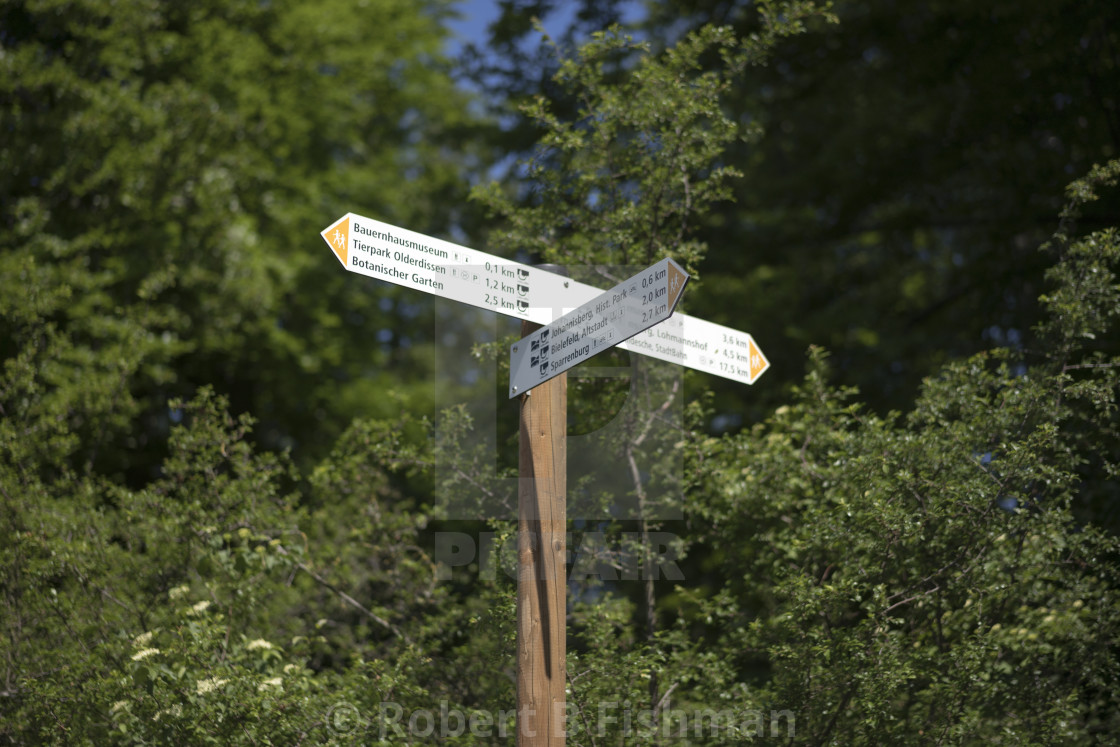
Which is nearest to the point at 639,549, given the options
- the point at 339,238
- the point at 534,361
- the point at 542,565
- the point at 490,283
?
the point at 542,565

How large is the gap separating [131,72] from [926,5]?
922cm

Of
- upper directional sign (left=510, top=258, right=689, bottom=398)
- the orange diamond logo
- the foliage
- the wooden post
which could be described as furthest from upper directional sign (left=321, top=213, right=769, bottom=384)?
the foliage

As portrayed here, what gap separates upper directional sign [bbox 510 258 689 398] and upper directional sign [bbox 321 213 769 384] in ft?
0.61

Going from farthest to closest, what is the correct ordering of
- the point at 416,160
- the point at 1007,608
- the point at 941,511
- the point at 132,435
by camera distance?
the point at 416,160 < the point at 132,435 < the point at 1007,608 < the point at 941,511

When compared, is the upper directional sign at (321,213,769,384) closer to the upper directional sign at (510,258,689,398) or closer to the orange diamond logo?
the orange diamond logo

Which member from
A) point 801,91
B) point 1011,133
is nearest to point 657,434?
point 1011,133

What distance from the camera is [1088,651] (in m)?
4.74

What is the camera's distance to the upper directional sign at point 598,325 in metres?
3.34

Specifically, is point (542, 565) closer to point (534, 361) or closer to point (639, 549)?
point (534, 361)

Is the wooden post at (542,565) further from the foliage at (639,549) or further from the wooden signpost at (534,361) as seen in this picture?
the foliage at (639,549)

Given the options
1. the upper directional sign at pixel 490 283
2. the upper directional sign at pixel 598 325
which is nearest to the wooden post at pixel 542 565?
the upper directional sign at pixel 598 325

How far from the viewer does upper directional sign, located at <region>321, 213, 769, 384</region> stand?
3.73 m

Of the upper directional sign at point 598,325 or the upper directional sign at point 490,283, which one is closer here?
the upper directional sign at point 598,325

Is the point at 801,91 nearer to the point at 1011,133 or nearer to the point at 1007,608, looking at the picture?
the point at 1011,133
